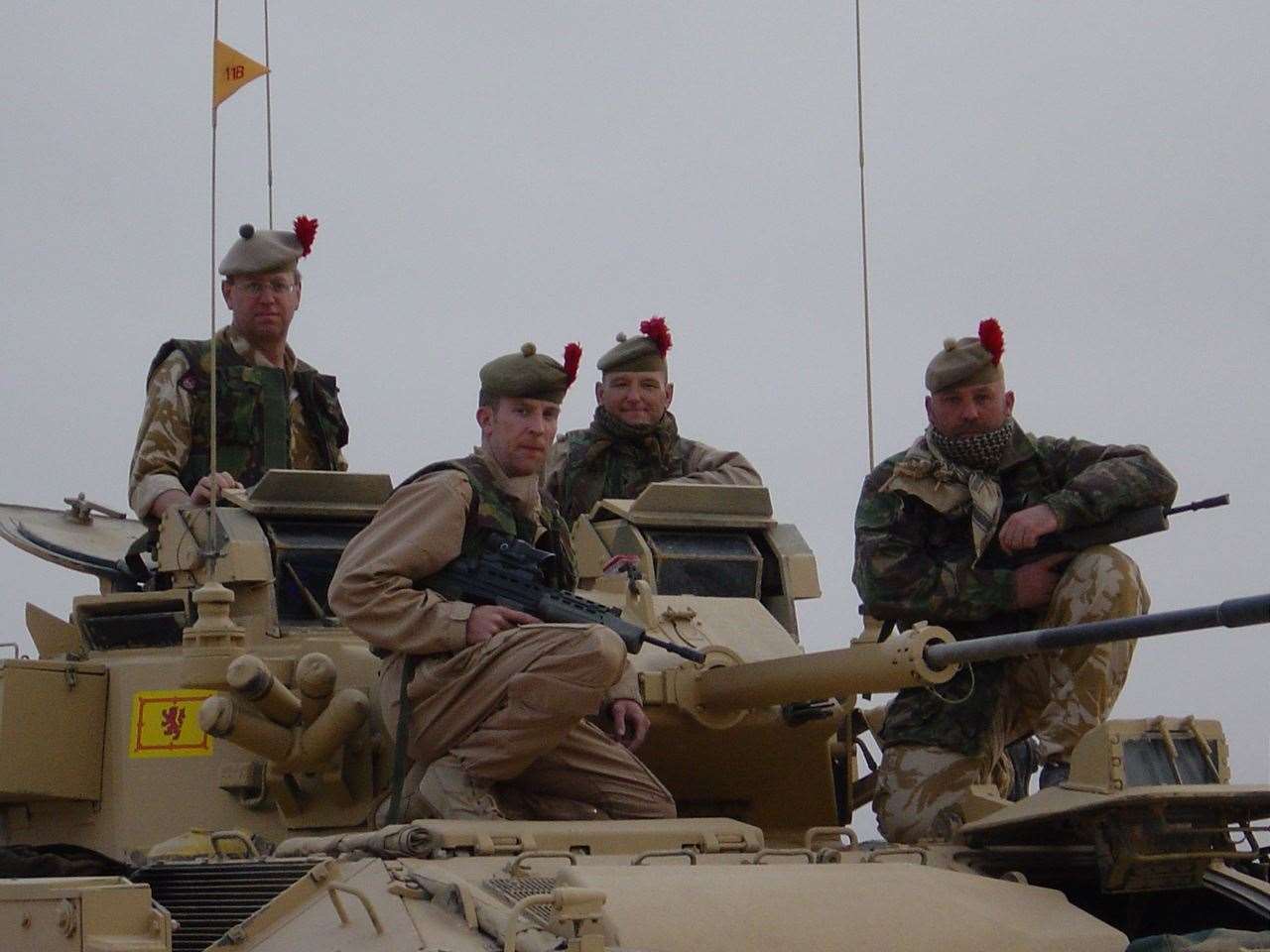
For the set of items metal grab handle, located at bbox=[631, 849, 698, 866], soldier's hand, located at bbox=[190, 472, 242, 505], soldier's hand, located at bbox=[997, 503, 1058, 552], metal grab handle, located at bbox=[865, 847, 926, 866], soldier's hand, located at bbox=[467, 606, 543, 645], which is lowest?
metal grab handle, located at bbox=[865, 847, 926, 866]

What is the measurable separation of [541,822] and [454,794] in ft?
1.64

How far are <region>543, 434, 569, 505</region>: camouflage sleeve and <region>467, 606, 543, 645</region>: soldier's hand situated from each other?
301cm

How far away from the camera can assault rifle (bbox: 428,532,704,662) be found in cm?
985

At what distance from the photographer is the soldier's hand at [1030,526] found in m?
10.8

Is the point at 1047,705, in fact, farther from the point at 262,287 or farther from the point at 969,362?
the point at 262,287

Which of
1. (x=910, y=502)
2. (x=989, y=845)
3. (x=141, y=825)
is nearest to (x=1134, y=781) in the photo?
(x=989, y=845)

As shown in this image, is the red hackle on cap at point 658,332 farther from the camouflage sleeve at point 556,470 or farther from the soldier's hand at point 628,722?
the soldier's hand at point 628,722

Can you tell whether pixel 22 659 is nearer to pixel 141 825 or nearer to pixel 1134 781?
pixel 141 825

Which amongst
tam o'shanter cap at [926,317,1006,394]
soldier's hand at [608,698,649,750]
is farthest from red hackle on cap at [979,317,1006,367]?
soldier's hand at [608,698,649,750]

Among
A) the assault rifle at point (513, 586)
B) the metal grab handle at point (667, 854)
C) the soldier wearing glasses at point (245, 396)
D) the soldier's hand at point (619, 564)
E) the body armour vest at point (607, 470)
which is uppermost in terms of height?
the soldier wearing glasses at point (245, 396)

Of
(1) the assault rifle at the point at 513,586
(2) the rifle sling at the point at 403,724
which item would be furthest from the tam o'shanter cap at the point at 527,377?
(2) the rifle sling at the point at 403,724

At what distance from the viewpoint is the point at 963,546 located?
37.2 feet

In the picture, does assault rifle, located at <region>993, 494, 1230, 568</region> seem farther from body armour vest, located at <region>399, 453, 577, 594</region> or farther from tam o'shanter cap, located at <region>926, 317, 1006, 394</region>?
body armour vest, located at <region>399, 453, 577, 594</region>

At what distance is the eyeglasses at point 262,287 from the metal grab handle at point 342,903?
4.99 meters
